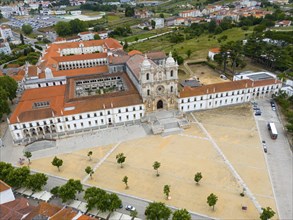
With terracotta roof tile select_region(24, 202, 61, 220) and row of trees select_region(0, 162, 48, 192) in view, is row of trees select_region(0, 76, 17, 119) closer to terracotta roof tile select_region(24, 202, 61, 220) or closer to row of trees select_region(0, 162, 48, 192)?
row of trees select_region(0, 162, 48, 192)

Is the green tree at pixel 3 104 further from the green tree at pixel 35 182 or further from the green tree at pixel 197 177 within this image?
the green tree at pixel 197 177

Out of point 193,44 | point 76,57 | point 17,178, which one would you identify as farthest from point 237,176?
point 193,44

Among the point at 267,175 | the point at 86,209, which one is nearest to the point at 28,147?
the point at 86,209

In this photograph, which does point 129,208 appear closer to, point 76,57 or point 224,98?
point 224,98

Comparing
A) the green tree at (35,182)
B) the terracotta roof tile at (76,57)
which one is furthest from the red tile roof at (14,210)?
the terracotta roof tile at (76,57)

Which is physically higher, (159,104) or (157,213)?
(157,213)

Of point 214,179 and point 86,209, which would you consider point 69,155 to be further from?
point 214,179

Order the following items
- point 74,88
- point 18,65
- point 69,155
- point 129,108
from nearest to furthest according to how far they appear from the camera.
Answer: point 69,155, point 129,108, point 74,88, point 18,65
